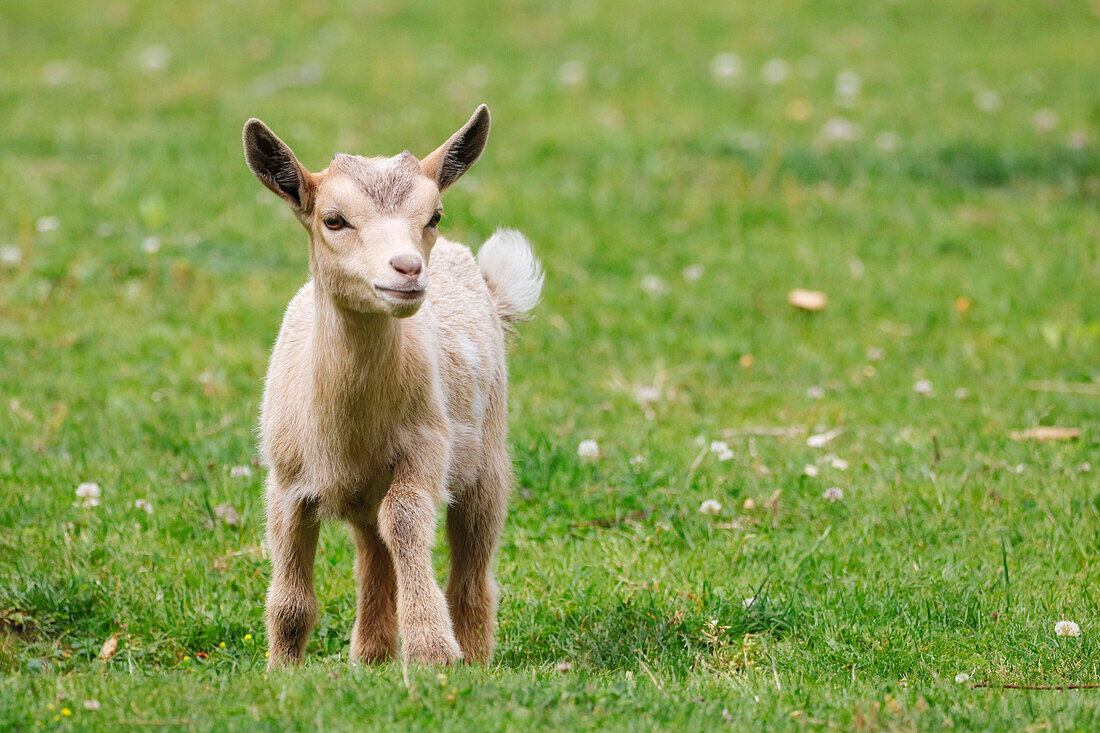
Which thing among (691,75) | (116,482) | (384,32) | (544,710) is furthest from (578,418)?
(384,32)

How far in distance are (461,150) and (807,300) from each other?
14.3ft

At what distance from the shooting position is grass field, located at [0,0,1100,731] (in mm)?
4688

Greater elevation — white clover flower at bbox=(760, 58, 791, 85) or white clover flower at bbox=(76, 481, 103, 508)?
white clover flower at bbox=(760, 58, 791, 85)

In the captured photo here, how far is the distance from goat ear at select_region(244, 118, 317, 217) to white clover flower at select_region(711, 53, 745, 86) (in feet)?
27.8

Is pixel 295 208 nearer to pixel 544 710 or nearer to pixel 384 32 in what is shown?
pixel 544 710

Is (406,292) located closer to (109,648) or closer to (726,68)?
(109,648)

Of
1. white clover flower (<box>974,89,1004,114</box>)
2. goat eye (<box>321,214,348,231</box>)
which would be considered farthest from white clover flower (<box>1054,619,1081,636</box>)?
white clover flower (<box>974,89,1004,114</box>)

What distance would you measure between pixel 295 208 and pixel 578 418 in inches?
116

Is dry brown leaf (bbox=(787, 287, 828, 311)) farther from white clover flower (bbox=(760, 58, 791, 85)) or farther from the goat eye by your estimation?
the goat eye

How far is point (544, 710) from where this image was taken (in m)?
3.87

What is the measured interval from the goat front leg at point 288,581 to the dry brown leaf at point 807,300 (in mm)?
4723

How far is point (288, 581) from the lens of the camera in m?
4.71

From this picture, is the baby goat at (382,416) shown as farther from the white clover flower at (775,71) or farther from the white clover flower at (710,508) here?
the white clover flower at (775,71)

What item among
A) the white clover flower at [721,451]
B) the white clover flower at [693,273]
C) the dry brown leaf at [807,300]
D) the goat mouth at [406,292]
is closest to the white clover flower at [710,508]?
the white clover flower at [721,451]
